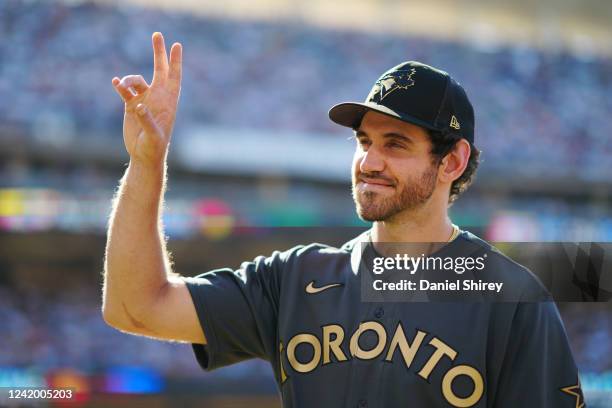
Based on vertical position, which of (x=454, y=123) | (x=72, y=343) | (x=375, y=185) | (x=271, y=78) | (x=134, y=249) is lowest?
(x=72, y=343)

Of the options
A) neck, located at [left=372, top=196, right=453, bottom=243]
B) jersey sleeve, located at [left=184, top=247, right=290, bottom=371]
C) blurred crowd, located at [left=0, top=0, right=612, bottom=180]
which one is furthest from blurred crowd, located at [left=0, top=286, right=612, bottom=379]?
neck, located at [left=372, top=196, right=453, bottom=243]

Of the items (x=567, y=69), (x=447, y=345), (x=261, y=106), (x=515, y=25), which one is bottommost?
(x=447, y=345)

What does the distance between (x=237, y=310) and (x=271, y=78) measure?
571 inches

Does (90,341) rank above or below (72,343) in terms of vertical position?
above

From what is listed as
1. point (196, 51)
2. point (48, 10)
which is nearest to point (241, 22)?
point (196, 51)

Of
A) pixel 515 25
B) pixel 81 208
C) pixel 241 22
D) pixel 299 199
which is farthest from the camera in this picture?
pixel 515 25

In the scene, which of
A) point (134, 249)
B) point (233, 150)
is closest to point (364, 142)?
point (134, 249)

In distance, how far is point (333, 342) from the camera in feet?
7.30

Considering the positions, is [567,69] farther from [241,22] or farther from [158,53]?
[158,53]

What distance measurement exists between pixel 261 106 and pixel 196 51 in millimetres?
1842

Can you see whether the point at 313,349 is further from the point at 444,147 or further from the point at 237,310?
the point at 444,147

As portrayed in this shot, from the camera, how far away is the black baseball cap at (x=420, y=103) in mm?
2262

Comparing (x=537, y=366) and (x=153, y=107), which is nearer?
(x=537, y=366)

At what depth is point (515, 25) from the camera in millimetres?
21297
